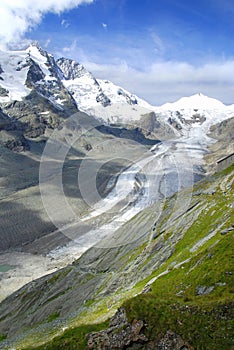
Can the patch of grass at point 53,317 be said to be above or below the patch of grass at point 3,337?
above

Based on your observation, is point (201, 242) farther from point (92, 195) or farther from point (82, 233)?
point (92, 195)

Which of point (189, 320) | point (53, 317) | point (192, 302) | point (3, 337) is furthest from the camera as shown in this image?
point (3, 337)

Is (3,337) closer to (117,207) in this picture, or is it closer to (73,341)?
(73,341)

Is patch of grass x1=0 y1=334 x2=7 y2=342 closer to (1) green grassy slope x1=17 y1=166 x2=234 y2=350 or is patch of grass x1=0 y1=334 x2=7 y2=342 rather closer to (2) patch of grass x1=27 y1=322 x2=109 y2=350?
(1) green grassy slope x1=17 y1=166 x2=234 y2=350

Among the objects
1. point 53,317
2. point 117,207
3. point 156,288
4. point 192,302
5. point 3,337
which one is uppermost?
point 192,302

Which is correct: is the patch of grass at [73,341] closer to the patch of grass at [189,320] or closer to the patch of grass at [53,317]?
the patch of grass at [189,320]

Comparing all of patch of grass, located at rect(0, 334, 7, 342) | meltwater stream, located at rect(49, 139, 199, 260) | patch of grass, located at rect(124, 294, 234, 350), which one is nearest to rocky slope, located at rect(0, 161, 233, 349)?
patch of grass, located at rect(124, 294, 234, 350)

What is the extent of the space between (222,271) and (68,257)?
261ft

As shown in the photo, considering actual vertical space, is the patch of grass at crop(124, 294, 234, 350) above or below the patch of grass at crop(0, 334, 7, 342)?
above

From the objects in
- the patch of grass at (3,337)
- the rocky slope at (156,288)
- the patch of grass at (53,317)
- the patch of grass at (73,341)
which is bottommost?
the patch of grass at (3,337)

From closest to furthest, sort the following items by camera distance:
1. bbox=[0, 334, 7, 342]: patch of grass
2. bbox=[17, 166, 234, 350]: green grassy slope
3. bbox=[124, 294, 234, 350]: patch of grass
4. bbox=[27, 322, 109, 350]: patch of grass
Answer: bbox=[124, 294, 234, 350]: patch of grass < bbox=[17, 166, 234, 350]: green grassy slope < bbox=[27, 322, 109, 350]: patch of grass < bbox=[0, 334, 7, 342]: patch of grass

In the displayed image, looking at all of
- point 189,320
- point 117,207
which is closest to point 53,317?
point 189,320

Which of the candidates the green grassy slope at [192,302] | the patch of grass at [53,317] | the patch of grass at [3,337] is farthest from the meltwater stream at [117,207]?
the green grassy slope at [192,302]

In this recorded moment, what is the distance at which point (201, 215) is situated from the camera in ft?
165
